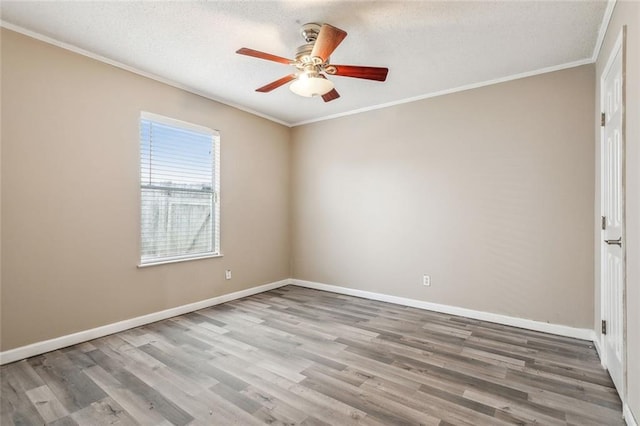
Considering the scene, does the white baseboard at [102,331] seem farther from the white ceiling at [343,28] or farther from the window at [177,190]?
the white ceiling at [343,28]

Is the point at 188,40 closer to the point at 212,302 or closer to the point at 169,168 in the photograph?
the point at 169,168

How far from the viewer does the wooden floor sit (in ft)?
6.11

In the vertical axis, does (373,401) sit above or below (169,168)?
below

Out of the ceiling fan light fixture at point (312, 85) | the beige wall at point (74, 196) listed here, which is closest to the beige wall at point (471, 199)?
the ceiling fan light fixture at point (312, 85)

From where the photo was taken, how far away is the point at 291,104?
169 inches

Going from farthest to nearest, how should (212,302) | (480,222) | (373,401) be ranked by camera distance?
(212,302) → (480,222) → (373,401)

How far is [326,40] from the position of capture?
7.11 feet

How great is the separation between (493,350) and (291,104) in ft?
12.0

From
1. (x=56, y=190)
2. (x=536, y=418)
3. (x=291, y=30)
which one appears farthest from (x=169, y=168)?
(x=536, y=418)

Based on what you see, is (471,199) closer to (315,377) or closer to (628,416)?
(628,416)

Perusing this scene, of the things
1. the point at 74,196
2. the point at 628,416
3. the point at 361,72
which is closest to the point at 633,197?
the point at 628,416

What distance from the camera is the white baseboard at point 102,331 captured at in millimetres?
2521

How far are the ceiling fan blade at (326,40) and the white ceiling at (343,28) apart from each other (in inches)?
10.3

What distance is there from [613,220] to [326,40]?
2.43m
